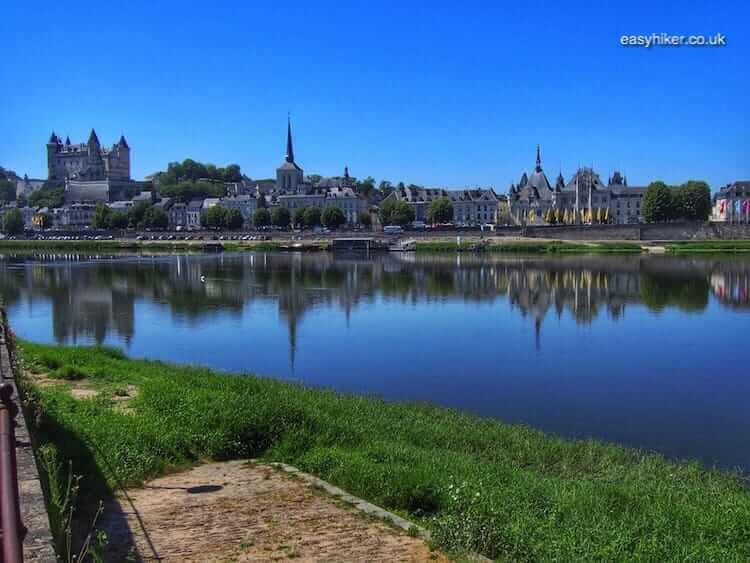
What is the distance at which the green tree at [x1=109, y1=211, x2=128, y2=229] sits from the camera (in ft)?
449

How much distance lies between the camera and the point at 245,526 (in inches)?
273

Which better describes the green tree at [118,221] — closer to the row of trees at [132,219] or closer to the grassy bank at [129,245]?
the row of trees at [132,219]

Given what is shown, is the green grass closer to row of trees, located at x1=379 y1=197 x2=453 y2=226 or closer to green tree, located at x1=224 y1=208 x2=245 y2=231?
row of trees, located at x1=379 y1=197 x2=453 y2=226

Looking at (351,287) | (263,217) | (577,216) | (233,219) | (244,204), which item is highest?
(244,204)

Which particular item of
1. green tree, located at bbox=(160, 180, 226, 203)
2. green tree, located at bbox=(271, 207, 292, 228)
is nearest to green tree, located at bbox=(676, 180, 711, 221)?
green tree, located at bbox=(271, 207, 292, 228)

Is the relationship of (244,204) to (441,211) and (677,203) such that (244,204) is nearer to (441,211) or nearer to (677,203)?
(441,211)

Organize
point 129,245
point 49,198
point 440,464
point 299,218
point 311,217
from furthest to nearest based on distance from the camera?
point 49,198 < point 299,218 < point 311,217 < point 129,245 < point 440,464

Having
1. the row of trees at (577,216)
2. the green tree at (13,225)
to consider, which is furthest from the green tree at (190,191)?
the row of trees at (577,216)

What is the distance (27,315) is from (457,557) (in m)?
31.7

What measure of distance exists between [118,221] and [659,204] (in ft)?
320

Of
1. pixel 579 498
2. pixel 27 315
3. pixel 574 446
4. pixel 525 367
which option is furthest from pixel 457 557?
pixel 27 315

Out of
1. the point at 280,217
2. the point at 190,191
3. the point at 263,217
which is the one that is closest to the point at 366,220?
the point at 280,217

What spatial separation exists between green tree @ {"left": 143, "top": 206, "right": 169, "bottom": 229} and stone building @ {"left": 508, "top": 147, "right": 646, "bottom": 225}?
2683 inches

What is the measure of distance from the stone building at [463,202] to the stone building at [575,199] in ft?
17.8
